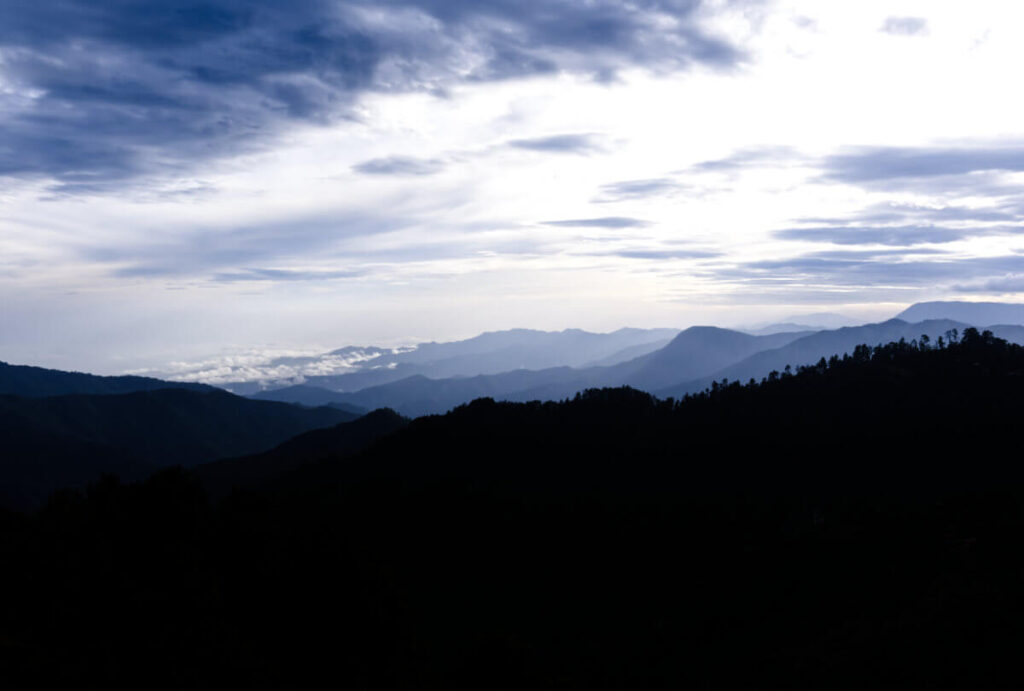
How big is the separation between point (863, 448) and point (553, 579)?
91.3 metres

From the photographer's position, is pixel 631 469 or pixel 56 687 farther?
pixel 631 469

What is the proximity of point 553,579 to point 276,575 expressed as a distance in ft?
213

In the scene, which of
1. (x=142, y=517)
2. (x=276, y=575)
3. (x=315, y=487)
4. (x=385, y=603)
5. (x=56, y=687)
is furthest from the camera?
(x=315, y=487)

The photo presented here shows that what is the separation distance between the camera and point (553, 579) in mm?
117562

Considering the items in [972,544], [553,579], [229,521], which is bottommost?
[553,579]

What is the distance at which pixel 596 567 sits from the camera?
11969 centimetres

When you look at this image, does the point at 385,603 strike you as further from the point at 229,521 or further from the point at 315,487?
the point at 315,487

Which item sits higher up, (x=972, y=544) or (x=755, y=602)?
(x=972, y=544)

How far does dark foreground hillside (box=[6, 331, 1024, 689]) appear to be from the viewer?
50.6 metres

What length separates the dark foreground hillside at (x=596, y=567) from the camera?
50562 millimetres

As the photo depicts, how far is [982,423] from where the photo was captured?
160 m

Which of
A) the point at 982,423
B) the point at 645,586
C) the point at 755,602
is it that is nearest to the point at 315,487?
the point at 645,586

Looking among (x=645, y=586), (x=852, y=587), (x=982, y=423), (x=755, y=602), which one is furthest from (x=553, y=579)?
(x=982, y=423)

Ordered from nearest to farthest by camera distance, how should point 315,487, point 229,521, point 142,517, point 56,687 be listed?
point 56,687 → point 142,517 → point 229,521 → point 315,487
